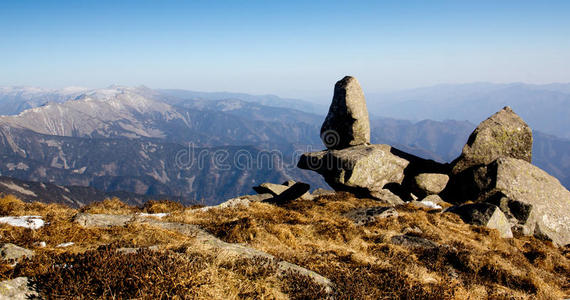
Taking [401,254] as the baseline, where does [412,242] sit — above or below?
below

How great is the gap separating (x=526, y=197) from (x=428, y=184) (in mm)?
6826

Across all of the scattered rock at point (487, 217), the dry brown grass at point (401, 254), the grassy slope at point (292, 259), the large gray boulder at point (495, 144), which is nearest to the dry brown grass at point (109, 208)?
the grassy slope at point (292, 259)

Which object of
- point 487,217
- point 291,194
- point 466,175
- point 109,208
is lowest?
point 291,194

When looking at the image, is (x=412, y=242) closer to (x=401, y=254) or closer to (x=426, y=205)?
(x=401, y=254)

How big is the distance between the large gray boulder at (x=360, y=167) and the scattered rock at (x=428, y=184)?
162 centimetres

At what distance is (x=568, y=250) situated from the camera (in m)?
19.5

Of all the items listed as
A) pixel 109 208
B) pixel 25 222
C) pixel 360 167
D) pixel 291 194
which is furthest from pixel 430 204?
pixel 25 222

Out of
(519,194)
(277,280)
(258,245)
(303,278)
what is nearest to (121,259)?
(277,280)

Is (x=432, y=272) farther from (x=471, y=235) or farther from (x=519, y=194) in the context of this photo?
(x=519, y=194)

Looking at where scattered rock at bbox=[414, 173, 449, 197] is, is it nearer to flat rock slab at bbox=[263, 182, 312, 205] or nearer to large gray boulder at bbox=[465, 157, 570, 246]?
large gray boulder at bbox=[465, 157, 570, 246]

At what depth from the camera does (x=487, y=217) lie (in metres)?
19.1

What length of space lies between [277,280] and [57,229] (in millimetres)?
8231

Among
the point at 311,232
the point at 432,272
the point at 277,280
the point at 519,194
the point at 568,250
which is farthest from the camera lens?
→ the point at 519,194

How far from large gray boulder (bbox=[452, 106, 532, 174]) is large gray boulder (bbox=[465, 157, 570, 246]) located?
1.56 metres
